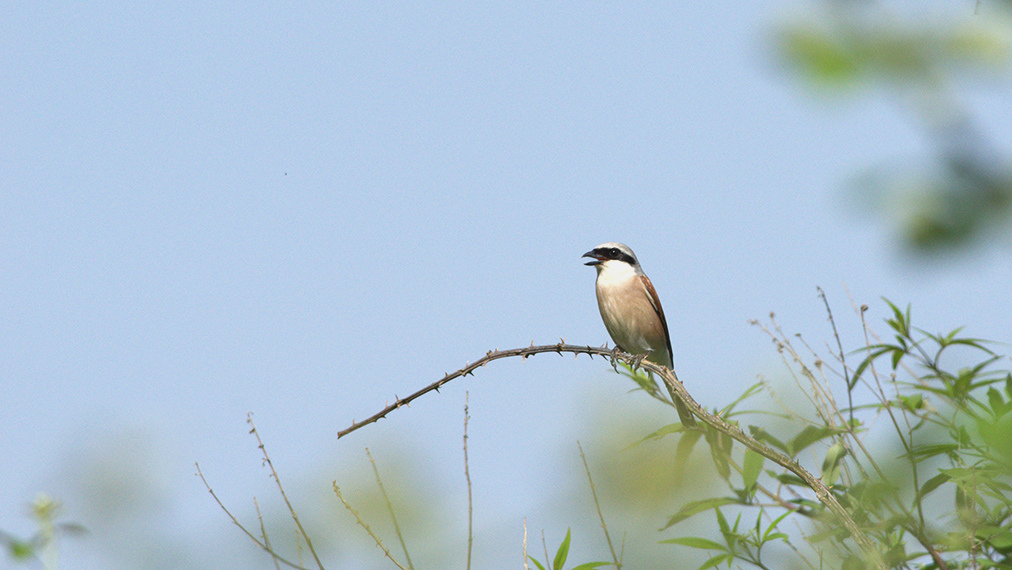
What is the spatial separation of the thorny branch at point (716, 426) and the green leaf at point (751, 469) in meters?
0.18

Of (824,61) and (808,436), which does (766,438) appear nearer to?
(808,436)

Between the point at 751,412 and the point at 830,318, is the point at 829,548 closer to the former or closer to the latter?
the point at 751,412

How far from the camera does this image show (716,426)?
11.2 feet

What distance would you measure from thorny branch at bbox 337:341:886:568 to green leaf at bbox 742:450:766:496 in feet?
0.59

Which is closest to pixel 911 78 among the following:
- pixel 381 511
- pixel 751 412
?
pixel 751 412

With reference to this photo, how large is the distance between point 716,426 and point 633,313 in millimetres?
5551

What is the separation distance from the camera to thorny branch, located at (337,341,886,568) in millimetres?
2936

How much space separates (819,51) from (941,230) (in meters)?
0.26

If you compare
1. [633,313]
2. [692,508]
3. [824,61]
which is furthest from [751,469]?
[633,313]

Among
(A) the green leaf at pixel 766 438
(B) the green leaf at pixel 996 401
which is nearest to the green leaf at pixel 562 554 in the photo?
(A) the green leaf at pixel 766 438

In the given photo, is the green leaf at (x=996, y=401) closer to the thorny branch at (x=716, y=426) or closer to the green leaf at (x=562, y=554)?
the thorny branch at (x=716, y=426)

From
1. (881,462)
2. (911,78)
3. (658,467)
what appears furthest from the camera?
(658,467)

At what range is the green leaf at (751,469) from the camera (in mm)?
3713

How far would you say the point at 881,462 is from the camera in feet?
11.1
